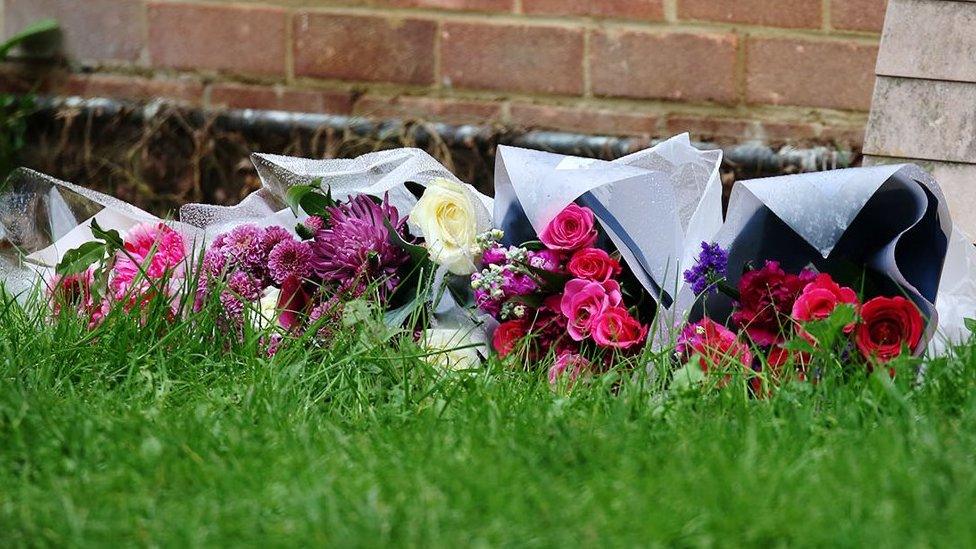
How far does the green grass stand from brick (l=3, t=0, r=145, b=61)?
5.81 feet

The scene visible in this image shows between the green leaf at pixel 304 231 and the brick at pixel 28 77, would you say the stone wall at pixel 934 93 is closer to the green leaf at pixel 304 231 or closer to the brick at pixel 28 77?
the green leaf at pixel 304 231

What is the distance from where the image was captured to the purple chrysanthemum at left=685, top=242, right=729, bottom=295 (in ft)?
5.67

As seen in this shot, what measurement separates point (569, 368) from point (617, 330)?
0.30 feet

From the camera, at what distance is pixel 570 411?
1455mm

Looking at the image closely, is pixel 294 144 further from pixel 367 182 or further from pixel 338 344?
pixel 338 344

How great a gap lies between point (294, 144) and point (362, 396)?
1593 millimetres

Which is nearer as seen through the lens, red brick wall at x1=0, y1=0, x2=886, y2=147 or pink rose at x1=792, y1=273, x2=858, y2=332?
pink rose at x1=792, y1=273, x2=858, y2=332

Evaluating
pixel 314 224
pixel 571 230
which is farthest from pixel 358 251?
pixel 571 230

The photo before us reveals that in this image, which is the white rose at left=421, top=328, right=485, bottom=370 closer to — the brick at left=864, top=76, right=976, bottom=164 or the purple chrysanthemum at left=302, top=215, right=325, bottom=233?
the purple chrysanthemum at left=302, top=215, right=325, bottom=233

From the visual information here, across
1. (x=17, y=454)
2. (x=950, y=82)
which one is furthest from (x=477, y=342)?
(x=950, y=82)

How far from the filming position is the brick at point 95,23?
10.9 feet

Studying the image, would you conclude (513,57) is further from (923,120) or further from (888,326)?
(888,326)

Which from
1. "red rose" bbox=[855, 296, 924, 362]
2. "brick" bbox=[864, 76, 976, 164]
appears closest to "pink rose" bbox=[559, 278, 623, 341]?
"red rose" bbox=[855, 296, 924, 362]

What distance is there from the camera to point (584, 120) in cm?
306
